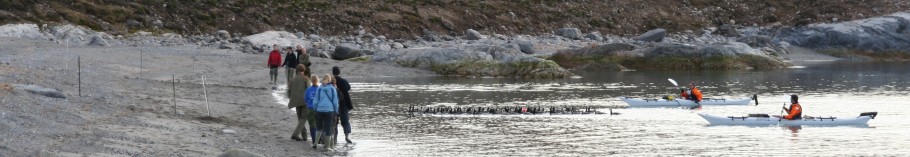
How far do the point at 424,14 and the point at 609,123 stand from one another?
60.3 meters

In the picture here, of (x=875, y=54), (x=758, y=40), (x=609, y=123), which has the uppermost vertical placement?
(x=758, y=40)

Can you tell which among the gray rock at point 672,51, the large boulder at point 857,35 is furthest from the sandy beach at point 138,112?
the large boulder at point 857,35

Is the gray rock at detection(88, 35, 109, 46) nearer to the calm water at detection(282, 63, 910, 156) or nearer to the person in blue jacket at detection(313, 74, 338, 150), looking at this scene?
the calm water at detection(282, 63, 910, 156)

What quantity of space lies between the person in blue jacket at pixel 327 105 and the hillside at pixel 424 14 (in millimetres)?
53270

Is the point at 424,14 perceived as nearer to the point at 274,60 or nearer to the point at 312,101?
the point at 274,60

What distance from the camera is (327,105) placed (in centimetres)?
2422

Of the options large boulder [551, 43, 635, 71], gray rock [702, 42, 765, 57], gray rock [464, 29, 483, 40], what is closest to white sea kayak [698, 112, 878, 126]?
large boulder [551, 43, 635, 71]

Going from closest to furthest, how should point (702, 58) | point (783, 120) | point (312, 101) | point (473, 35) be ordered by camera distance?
point (312, 101), point (783, 120), point (702, 58), point (473, 35)

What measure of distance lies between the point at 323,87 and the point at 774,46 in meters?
71.6

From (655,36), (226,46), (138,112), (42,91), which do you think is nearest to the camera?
(42,91)

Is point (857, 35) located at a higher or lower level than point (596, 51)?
higher

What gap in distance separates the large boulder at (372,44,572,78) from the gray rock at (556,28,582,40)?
908 inches

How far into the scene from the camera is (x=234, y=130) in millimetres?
28172

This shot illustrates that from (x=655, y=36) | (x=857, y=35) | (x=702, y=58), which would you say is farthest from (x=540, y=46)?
(x=857, y=35)
